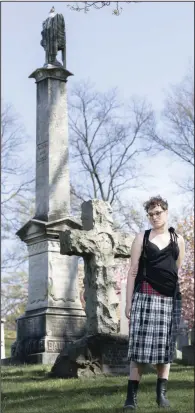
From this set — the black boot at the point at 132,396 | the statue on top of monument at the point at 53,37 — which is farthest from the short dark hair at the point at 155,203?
the statue on top of monument at the point at 53,37

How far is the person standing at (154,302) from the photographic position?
214 inches

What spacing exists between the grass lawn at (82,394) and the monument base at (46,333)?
3.25m

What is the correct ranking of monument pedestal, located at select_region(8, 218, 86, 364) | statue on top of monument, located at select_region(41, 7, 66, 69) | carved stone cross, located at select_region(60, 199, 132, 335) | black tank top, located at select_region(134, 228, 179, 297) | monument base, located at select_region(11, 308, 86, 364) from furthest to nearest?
statue on top of monument, located at select_region(41, 7, 66, 69) < monument pedestal, located at select_region(8, 218, 86, 364) < monument base, located at select_region(11, 308, 86, 364) < carved stone cross, located at select_region(60, 199, 132, 335) < black tank top, located at select_region(134, 228, 179, 297)

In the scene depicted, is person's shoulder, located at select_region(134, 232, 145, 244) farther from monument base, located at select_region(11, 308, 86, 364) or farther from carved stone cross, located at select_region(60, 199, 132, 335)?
monument base, located at select_region(11, 308, 86, 364)

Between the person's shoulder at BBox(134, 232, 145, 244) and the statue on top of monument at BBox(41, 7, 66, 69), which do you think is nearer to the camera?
the person's shoulder at BBox(134, 232, 145, 244)

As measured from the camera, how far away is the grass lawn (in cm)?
556

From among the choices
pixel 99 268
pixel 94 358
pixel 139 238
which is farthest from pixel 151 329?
pixel 99 268

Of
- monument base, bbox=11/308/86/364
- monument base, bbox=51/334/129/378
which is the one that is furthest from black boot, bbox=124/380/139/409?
monument base, bbox=11/308/86/364

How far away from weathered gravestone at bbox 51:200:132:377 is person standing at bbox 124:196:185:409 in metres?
3.15

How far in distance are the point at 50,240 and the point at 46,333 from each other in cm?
172

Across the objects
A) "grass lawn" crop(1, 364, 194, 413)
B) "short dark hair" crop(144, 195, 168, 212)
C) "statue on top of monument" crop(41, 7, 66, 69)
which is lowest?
"grass lawn" crop(1, 364, 194, 413)

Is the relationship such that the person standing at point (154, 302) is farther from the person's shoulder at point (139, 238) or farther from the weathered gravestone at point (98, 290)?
the weathered gravestone at point (98, 290)

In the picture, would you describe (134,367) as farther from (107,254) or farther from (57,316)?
(57,316)

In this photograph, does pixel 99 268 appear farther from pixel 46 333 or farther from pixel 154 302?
pixel 154 302
